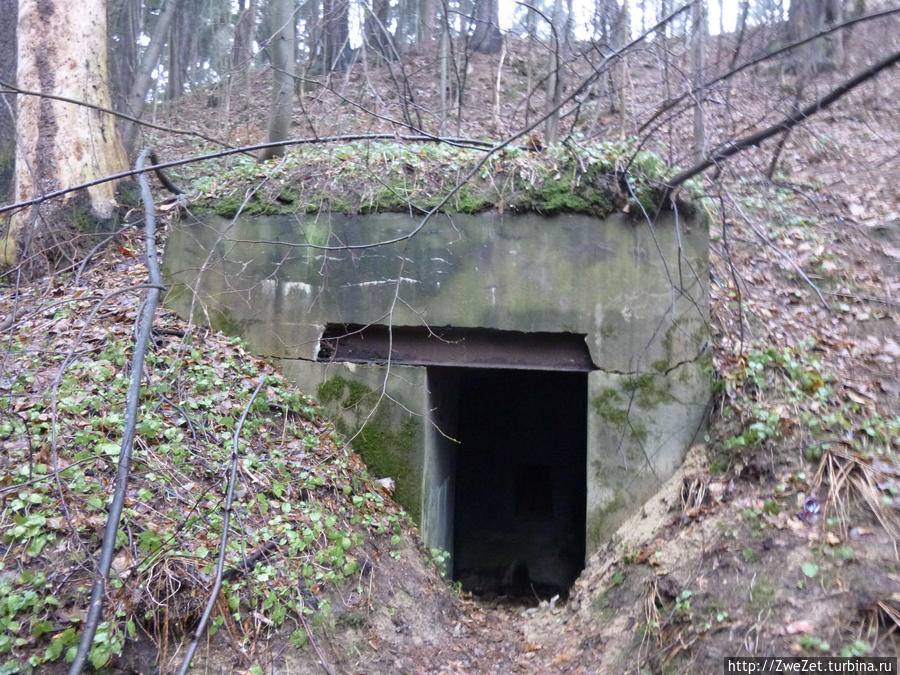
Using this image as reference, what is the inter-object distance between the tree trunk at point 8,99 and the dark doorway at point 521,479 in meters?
6.29

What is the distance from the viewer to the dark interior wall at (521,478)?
8.88 meters

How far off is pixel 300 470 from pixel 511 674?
2.00 m

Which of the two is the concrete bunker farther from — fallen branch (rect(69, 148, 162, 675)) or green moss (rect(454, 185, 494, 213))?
fallen branch (rect(69, 148, 162, 675))

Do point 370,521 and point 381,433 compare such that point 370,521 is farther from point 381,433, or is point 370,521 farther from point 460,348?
point 460,348

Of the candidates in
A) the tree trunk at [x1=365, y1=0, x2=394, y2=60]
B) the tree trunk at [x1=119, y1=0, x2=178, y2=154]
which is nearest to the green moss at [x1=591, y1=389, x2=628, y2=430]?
the tree trunk at [x1=365, y1=0, x2=394, y2=60]

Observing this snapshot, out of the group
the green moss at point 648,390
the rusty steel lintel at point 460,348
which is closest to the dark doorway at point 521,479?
the rusty steel lintel at point 460,348

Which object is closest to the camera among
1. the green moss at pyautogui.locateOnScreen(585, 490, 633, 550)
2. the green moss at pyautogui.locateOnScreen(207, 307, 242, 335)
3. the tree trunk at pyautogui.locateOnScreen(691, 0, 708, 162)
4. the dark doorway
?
the tree trunk at pyautogui.locateOnScreen(691, 0, 708, 162)

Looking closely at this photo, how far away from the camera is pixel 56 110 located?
21.7 feet

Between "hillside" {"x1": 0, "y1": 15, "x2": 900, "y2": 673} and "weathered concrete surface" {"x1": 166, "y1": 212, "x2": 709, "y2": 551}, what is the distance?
0.86 ft

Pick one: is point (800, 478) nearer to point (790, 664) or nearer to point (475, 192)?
point (790, 664)

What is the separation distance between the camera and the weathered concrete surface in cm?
516

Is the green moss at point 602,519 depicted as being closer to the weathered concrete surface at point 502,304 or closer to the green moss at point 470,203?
the weathered concrete surface at point 502,304

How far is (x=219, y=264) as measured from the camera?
5703 mm

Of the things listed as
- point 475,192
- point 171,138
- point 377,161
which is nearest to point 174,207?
point 377,161
